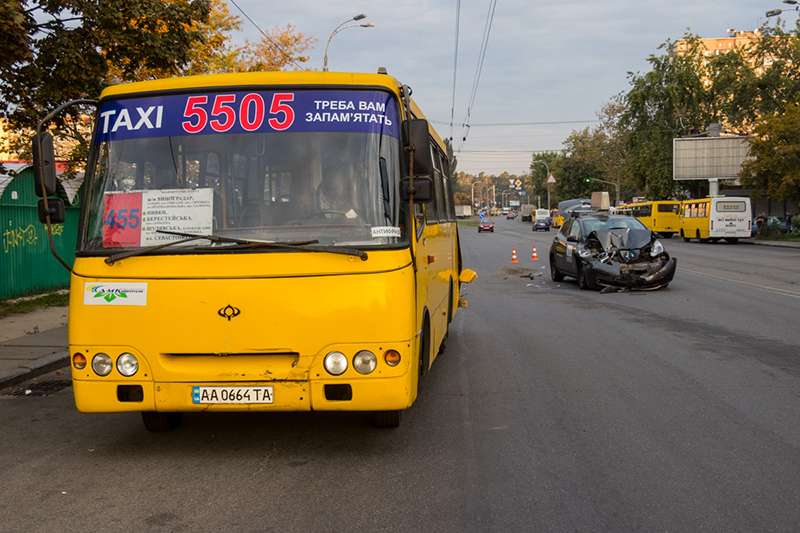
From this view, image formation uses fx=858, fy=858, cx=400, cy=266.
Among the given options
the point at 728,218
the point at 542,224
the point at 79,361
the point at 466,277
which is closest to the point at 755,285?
the point at 466,277

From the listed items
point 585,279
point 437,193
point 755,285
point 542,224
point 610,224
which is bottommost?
point 542,224

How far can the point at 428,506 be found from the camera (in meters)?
4.57

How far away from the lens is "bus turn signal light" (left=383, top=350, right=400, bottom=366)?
5320 mm

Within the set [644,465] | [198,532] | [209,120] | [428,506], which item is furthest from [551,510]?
[209,120]

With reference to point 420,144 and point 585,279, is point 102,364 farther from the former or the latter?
point 585,279

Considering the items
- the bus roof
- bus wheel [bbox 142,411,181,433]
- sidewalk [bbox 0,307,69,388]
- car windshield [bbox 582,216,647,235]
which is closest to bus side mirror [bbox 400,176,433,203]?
the bus roof

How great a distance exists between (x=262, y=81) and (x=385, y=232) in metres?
1.35

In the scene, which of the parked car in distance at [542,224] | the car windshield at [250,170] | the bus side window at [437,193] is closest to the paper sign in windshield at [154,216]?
the car windshield at [250,170]

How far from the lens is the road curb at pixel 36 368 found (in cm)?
861

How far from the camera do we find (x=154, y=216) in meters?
5.57

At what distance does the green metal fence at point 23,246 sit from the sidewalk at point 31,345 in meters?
2.52

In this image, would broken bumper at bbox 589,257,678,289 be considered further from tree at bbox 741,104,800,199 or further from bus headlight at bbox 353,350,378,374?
tree at bbox 741,104,800,199

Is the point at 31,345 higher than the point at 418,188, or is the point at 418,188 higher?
the point at 418,188

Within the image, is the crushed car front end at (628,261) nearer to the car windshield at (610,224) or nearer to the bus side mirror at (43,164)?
the car windshield at (610,224)
